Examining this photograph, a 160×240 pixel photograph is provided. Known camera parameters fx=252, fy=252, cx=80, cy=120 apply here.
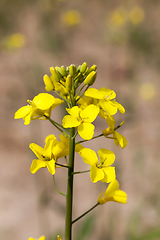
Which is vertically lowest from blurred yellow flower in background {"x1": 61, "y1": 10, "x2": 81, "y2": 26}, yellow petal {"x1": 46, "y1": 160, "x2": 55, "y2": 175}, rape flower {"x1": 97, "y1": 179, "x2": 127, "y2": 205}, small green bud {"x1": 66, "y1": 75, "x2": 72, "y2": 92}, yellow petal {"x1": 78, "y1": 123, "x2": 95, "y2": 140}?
rape flower {"x1": 97, "y1": 179, "x2": 127, "y2": 205}

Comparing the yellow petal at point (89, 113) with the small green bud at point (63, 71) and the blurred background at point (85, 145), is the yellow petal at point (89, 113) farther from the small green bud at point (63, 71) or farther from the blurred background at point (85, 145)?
the blurred background at point (85, 145)

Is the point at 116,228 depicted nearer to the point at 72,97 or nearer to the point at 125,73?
the point at 72,97

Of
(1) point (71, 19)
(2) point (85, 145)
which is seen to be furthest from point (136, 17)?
(2) point (85, 145)

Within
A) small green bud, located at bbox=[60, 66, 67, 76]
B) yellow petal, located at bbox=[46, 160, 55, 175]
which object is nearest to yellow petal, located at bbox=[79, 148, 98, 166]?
yellow petal, located at bbox=[46, 160, 55, 175]

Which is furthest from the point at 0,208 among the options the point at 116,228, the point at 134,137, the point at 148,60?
the point at 148,60

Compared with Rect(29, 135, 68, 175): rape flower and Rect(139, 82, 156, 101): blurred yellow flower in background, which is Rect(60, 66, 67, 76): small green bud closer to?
→ Rect(29, 135, 68, 175): rape flower

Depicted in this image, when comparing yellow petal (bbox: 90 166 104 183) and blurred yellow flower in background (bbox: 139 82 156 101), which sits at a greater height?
blurred yellow flower in background (bbox: 139 82 156 101)

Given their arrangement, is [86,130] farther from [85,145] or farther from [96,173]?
[85,145]
